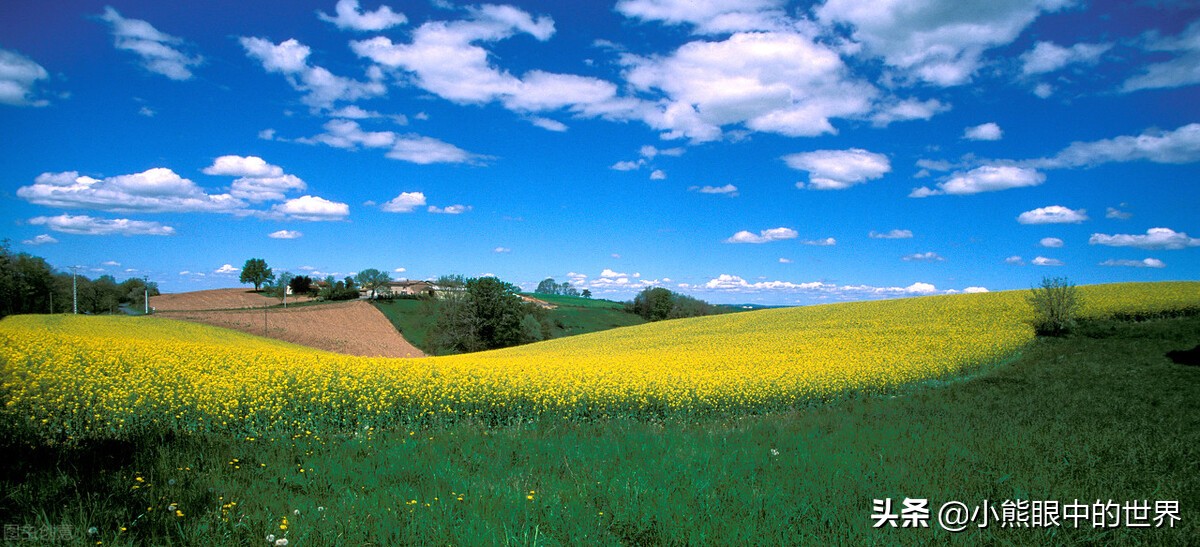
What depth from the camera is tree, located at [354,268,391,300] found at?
82750 mm

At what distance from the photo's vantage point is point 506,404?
10.9m

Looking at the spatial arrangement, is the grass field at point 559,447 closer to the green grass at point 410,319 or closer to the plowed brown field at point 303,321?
the plowed brown field at point 303,321

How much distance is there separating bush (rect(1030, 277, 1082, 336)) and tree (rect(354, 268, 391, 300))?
3030 inches

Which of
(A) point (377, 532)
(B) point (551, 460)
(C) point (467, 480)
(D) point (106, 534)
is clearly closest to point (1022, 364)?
(B) point (551, 460)

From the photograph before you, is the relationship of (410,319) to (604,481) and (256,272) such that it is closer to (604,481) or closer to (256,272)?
(256,272)

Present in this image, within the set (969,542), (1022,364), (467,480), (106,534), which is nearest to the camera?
(106,534)

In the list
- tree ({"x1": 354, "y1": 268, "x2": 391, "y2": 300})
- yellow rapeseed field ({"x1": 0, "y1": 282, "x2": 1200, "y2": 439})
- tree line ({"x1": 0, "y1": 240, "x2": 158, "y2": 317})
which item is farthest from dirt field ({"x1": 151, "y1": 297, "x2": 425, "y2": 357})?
yellow rapeseed field ({"x1": 0, "y1": 282, "x2": 1200, "y2": 439})

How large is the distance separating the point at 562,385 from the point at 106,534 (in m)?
8.23

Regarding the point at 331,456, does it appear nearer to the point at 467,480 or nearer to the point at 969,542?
the point at 467,480

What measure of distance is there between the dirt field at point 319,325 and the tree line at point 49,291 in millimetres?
7460

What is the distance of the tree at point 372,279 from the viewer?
82.8m

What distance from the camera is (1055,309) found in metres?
24.2

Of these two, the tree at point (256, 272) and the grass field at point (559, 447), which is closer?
the grass field at point (559, 447)

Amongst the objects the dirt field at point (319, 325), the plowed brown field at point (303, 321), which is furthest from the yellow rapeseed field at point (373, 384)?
the plowed brown field at point (303, 321)
